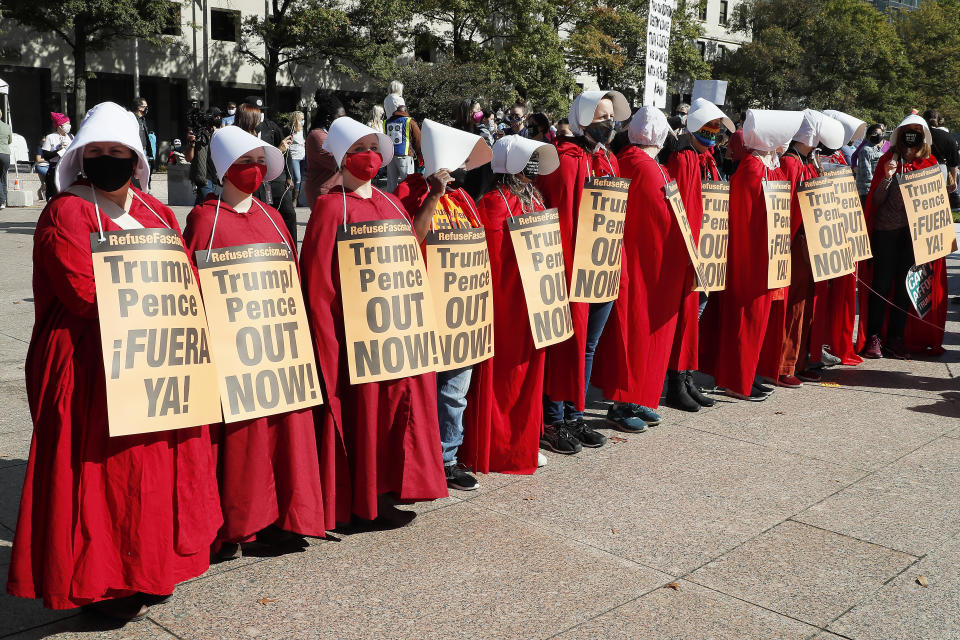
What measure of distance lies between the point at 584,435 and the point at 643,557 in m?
1.66

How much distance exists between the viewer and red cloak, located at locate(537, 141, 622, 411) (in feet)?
18.4

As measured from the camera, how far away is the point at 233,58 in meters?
42.1

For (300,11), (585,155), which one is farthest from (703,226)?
(300,11)

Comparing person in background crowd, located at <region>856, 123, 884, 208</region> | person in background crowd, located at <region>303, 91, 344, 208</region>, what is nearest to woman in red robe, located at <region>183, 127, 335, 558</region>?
person in background crowd, located at <region>303, 91, 344, 208</region>

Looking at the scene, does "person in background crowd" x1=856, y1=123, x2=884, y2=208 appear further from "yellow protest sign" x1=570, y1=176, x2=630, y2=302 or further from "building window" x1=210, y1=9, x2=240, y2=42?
"building window" x1=210, y1=9, x2=240, y2=42

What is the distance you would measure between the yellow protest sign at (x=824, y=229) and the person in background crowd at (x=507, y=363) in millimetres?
2763

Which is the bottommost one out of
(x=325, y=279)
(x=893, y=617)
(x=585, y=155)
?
(x=893, y=617)

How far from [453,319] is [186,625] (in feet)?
6.24

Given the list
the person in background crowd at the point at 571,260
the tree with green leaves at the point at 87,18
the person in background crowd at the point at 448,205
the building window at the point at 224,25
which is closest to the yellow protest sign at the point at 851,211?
the person in background crowd at the point at 571,260

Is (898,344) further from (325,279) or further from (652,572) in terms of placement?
(325,279)

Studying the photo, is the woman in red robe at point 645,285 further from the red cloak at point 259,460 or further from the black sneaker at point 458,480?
the red cloak at point 259,460

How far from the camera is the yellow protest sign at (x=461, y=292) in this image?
4.77 metres

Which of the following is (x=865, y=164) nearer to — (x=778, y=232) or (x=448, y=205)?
(x=778, y=232)

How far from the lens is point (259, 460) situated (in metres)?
3.99
